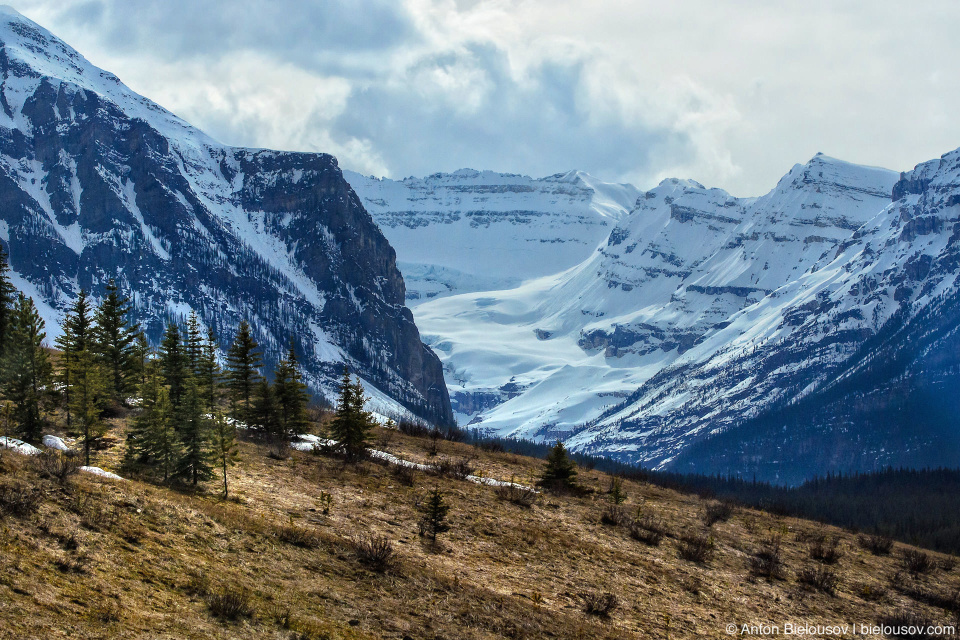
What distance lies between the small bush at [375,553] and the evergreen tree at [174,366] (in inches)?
789

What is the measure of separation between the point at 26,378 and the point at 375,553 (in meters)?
19.6

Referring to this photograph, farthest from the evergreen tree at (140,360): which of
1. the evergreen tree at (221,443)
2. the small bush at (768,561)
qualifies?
the small bush at (768,561)

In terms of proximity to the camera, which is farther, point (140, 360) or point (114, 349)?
point (140, 360)

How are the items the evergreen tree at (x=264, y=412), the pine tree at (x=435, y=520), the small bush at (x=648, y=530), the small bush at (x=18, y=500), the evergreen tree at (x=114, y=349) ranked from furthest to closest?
the evergreen tree at (x=114, y=349), the evergreen tree at (x=264, y=412), the small bush at (x=648, y=530), the pine tree at (x=435, y=520), the small bush at (x=18, y=500)

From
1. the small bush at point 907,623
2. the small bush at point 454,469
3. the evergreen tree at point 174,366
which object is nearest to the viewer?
the small bush at point 907,623

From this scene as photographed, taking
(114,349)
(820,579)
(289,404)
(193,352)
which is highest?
(193,352)

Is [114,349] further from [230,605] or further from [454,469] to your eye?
[230,605]

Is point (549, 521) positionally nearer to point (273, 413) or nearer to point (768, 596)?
point (768, 596)

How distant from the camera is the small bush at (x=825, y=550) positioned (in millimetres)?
36719

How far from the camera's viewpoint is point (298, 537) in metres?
26.8

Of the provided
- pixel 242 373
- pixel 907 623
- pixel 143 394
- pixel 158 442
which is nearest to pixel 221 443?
pixel 158 442

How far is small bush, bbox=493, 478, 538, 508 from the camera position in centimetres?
3805

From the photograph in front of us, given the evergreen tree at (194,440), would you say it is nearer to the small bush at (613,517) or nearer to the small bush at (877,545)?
the small bush at (613,517)

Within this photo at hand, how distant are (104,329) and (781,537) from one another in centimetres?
3654
